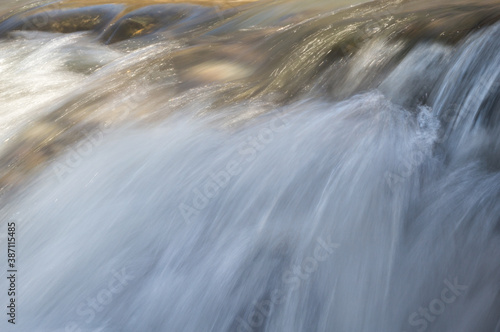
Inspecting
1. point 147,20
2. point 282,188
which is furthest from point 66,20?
point 282,188

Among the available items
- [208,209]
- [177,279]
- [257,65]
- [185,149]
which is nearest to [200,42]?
[257,65]

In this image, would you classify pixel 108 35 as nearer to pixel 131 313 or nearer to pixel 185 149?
pixel 185 149

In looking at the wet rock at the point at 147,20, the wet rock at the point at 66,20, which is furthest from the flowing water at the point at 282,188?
the wet rock at the point at 66,20

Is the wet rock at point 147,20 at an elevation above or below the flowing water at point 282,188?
below

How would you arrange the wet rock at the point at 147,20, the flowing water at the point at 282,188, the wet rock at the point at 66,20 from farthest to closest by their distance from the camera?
the wet rock at the point at 66,20
the wet rock at the point at 147,20
the flowing water at the point at 282,188

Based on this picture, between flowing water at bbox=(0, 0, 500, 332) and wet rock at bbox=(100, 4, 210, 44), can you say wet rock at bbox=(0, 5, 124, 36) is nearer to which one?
wet rock at bbox=(100, 4, 210, 44)

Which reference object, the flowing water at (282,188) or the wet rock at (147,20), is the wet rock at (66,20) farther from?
the flowing water at (282,188)

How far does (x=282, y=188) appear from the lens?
289 cm

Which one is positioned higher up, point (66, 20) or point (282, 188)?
point (282, 188)

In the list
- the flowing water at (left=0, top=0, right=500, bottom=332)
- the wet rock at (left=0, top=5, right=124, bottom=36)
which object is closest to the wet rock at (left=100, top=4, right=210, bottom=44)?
the wet rock at (left=0, top=5, right=124, bottom=36)

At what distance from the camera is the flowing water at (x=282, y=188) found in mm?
2438

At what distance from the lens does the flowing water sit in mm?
2438

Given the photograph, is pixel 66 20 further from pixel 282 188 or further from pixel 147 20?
pixel 282 188

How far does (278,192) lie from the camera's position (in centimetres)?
287
